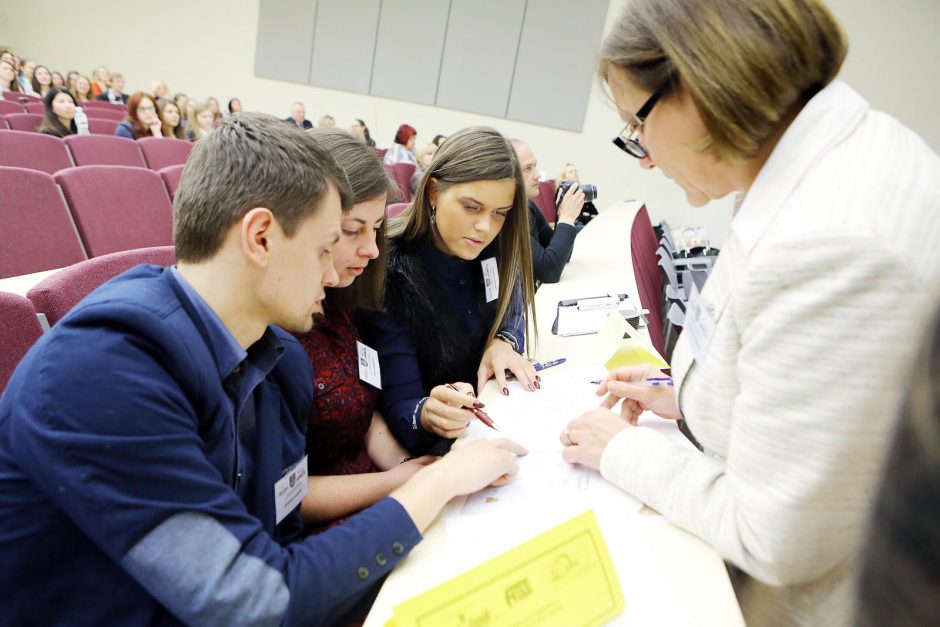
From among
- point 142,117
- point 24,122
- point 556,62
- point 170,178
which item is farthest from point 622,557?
point 556,62

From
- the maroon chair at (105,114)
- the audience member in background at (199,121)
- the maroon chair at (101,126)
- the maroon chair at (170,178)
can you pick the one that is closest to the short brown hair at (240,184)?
the maroon chair at (170,178)

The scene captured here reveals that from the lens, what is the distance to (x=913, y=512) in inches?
5.5

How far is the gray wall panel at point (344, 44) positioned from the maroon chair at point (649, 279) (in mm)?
5625

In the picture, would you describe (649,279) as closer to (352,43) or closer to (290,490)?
(290,490)

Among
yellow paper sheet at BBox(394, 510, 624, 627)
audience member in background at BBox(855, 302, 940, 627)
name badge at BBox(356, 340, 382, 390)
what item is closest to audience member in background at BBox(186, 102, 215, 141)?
name badge at BBox(356, 340, 382, 390)

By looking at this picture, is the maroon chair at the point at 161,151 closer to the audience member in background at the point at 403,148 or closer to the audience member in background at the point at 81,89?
the audience member in background at the point at 403,148

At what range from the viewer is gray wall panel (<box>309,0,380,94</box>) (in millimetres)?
7879

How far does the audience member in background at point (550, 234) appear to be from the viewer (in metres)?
2.36

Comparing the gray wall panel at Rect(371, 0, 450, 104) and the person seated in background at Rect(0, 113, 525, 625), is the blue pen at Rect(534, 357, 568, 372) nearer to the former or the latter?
the person seated in background at Rect(0, 113, 525, 625)

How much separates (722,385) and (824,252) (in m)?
0.21

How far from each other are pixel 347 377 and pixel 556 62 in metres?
7.12

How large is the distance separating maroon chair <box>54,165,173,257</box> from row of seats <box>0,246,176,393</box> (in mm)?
979

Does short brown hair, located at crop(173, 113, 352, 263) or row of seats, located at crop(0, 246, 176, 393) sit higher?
short brown hair, located at crop(173, 113, 352, 263)

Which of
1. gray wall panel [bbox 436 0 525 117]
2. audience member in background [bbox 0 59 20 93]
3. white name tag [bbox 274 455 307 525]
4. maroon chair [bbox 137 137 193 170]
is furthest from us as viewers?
gray wall panel [bbox 436 0 525 117]
